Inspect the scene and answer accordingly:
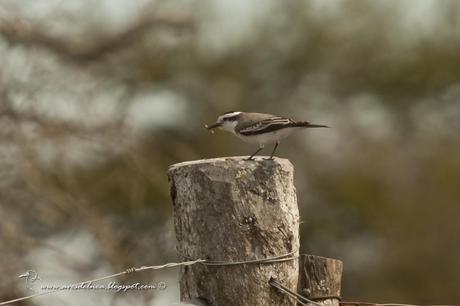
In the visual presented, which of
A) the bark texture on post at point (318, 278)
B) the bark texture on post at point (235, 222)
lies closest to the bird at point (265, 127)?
the bark texture on post at point (318, 278)

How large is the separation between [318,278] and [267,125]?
1.27 metres

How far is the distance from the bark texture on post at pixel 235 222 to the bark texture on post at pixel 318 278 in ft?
0.85

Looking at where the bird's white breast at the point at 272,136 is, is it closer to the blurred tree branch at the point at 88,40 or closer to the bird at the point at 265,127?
the bird at the point at 265,127

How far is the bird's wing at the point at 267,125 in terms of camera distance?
21.0 feet

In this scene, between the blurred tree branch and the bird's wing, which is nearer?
the bird's wing

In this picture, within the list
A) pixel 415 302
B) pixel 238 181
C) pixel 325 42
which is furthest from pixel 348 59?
pixel 238 181

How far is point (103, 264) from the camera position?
42.9 feet

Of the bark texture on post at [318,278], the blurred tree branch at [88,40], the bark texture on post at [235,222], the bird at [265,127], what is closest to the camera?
the bark texture on post at [235,222]

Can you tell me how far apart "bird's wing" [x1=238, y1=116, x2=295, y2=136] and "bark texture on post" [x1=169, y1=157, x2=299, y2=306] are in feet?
4.04

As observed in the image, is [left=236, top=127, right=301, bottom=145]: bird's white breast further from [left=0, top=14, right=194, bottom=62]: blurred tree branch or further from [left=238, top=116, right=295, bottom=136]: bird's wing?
[left=0, top=14, right=194, bottom=62]: blurred tree branch

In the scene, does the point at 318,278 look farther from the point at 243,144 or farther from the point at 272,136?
the point at 243,144

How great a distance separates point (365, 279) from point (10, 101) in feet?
22.7

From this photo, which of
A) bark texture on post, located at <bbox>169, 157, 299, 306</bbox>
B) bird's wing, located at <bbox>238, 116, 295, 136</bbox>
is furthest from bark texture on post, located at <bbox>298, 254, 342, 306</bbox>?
bird's wing, located at <bbox>238, 116, 295, 136</bbox>

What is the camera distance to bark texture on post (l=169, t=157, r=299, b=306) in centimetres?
505
